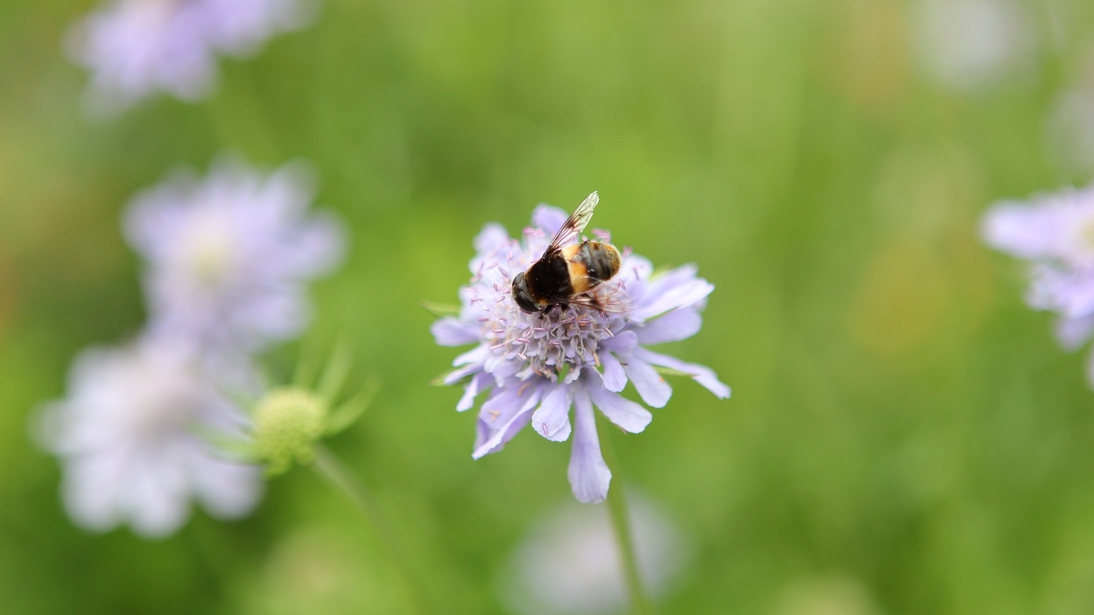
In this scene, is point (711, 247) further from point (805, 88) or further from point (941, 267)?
point (805, 88)

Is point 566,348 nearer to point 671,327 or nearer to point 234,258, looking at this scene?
point 671,327

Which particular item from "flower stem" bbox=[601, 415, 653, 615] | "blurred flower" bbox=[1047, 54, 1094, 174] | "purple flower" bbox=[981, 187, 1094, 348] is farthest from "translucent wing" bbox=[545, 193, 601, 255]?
"blurred flower" bbox=[1047, 54, 1094, 174]

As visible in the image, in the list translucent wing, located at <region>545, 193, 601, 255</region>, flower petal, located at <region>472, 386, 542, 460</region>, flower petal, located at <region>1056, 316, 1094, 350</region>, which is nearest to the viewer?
flower petal, located at <region>472, 386, 542, 460</region>

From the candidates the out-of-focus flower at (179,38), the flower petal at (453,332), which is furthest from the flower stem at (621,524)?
the out-of-focus flower at (179,38)

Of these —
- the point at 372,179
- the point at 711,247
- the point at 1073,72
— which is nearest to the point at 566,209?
the point at 711,247

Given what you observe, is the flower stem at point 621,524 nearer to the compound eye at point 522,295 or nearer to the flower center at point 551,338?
the flower center at point 551,338

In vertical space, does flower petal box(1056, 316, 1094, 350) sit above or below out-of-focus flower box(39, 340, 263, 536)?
below

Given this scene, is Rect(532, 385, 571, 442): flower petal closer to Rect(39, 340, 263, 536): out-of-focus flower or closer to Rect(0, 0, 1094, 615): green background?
Rect(0, 0, 1094, 615): green background
